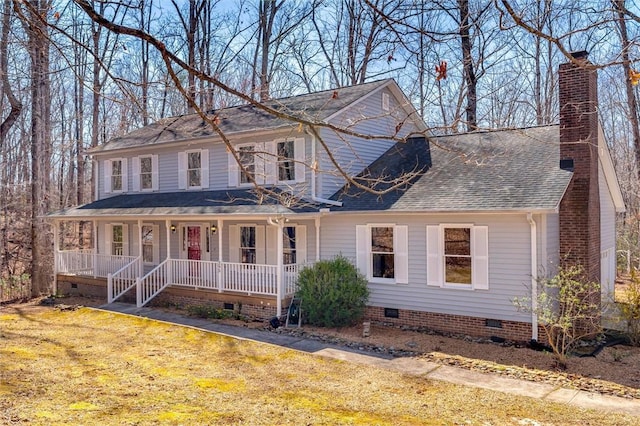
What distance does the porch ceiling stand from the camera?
13.7 m

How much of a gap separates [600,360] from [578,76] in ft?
21.4

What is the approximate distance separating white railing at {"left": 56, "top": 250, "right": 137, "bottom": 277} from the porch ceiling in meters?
1.53

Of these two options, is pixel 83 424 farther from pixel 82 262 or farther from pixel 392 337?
pixel 82 262

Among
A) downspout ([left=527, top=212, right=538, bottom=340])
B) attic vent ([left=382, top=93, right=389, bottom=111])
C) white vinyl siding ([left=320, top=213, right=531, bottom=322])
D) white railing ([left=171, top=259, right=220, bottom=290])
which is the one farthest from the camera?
attic vent ([left=382, top=93, right=389, bottom=111])

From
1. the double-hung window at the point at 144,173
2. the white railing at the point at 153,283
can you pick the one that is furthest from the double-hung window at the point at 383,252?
the double-hung window at the point at 144,173

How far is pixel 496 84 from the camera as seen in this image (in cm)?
2519

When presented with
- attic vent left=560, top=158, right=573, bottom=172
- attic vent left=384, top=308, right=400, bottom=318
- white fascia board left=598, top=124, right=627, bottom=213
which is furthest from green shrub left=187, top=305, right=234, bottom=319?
white fascia board left=598, top=124, right=627, bottom=213

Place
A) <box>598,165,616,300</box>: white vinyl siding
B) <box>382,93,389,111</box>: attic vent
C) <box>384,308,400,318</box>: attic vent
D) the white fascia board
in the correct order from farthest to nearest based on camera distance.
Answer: <box>382,93,389,111</box>: attic vent < <box>598,165,616,300</box>: white vinyl siding < the white fascia board < <box>384,308,400,318</box>: attic vent

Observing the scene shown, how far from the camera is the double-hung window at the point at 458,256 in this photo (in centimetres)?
1179

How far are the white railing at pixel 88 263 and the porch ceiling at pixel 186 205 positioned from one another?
1.53 metres

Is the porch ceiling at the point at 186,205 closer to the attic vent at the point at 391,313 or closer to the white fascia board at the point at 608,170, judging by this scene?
the attic vent at the point at 391,313

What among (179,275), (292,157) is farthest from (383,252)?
(179,275)

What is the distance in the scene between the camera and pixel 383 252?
13242 millimetres

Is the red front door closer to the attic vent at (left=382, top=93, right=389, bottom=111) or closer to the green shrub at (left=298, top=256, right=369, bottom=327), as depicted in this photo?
the green shrub at (left=298, top=256, right=369, bottom=327)
